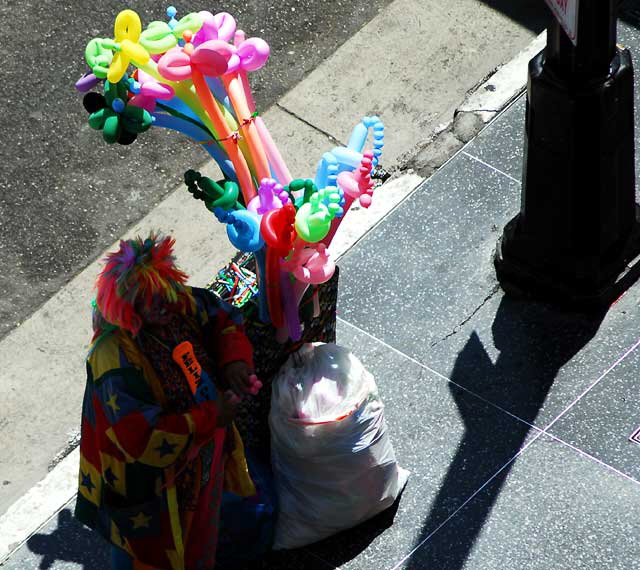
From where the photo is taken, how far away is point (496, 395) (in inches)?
229

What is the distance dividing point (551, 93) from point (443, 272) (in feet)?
3.98

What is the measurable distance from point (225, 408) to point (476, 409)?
1.48m

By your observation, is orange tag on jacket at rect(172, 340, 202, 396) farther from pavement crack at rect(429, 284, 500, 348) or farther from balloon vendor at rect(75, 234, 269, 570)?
pavement crack at rect(429, 284, 500, 348)

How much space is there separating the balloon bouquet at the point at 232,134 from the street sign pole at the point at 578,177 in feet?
3.30

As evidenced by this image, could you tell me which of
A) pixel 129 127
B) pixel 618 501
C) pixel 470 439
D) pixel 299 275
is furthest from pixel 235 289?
pixel 618 501

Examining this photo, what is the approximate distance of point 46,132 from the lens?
7801 mm

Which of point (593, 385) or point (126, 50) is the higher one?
point (126, 50)

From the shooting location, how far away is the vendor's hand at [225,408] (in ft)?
15.4

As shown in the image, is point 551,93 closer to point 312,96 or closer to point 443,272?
point 443,272

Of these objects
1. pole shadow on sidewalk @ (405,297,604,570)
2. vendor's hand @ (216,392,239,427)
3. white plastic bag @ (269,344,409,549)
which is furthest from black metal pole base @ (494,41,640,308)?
vendor's hand @ (216,392,239,427)

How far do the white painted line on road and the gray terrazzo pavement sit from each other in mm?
59

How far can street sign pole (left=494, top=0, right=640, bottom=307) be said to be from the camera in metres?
5.40

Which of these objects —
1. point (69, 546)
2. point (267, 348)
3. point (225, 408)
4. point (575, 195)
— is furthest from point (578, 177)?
point (69, 546)

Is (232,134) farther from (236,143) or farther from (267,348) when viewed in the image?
(267,348)
